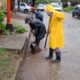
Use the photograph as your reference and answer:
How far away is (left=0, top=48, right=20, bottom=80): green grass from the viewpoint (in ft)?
25.2

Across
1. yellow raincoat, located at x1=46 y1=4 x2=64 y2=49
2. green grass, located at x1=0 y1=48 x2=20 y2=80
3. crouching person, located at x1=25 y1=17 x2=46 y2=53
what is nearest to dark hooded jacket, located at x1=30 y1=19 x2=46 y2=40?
crouching person, located at x1=25 y1=17 x2=46 y2=53

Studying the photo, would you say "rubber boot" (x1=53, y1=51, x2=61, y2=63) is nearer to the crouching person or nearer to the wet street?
the wet street

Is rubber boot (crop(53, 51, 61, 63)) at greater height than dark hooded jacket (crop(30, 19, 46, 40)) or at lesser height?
lesser

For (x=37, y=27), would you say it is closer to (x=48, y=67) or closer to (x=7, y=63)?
(x=48, y=67)

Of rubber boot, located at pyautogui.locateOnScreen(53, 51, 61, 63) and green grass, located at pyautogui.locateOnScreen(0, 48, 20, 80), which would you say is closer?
green grass, located at pyautogui.locateOnScreen(0, 48, 20, 80)

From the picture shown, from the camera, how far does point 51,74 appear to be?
346 inches

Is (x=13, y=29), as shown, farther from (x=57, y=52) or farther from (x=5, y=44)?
(x=57, y=52)

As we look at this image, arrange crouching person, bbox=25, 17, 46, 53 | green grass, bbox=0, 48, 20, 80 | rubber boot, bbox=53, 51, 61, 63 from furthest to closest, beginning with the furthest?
crouching person, bbox=25, 17, 46, 53 < rubber boot, bbox=53, 51, 61, 63 < green grass, bbox=0, 48, 20, 80

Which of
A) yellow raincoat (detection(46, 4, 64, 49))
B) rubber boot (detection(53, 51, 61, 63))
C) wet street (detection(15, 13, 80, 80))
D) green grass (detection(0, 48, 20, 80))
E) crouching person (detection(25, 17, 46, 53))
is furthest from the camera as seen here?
crouching person (detection(25, 17, 46, 53))

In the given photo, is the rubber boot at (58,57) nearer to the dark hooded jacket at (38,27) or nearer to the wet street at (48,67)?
the wet street at (48,67)

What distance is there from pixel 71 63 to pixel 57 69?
1049 mm

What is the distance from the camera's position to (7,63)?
9039 millimetres

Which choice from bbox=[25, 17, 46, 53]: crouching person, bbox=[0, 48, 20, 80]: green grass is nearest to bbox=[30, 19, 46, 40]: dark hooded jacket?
bbox=[25, 17, 46, 53]: crouching person

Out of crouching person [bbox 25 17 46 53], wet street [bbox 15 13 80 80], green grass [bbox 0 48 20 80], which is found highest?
crouching person [bbox 25 17 46 53]
